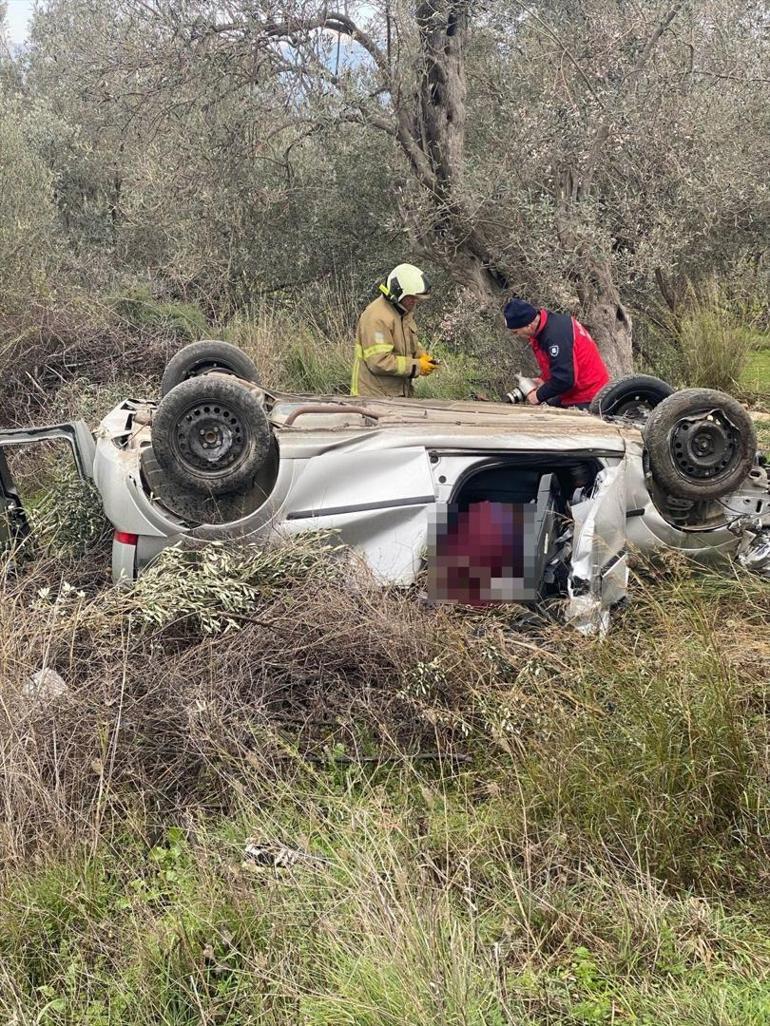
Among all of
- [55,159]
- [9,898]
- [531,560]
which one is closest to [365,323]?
[531,560]

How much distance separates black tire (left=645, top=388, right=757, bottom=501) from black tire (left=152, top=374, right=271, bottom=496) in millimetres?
1916

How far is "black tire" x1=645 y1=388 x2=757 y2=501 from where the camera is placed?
4746 millimetres

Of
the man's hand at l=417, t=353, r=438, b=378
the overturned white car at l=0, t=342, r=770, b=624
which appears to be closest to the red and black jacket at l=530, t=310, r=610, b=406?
the man's hand at l=417, t=353, r=438, b=378

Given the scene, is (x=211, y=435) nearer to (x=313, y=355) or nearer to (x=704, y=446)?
(x=704, y=446)

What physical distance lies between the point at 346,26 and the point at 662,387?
540 centimetres

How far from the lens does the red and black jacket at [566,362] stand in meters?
6.54

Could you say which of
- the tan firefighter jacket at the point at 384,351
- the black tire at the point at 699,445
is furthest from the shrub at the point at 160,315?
the black tire at the point at 699,445

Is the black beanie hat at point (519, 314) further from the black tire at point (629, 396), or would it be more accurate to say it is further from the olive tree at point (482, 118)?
the olive tree at point (482, 118)

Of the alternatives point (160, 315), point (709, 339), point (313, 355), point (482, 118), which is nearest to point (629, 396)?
point (709, 339)

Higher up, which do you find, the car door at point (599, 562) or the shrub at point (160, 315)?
the shrub at point (160, 315)

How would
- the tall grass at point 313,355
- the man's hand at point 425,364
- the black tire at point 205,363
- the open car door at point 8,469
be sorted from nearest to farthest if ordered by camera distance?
the open car door at point 8,469, the black tire at point 205,363, the man's hand at point 425,364, the tall grass at point 313,355

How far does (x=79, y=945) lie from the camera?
3008 millimetres

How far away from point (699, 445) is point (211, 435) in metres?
2.39

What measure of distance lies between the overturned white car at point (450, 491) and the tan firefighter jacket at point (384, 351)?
2181 millimetres
